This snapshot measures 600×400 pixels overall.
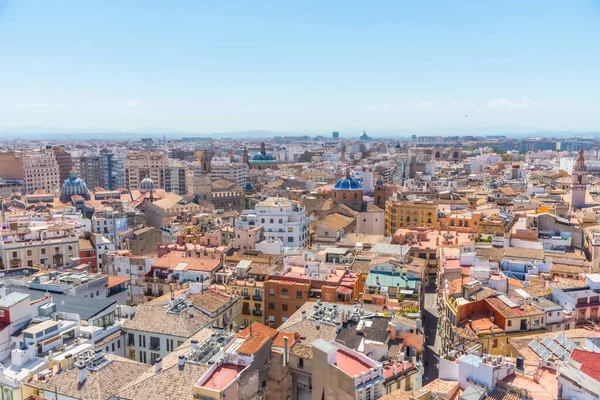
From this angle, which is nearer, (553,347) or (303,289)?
(553,347)

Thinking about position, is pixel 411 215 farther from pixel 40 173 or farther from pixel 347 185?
pixel 40 173

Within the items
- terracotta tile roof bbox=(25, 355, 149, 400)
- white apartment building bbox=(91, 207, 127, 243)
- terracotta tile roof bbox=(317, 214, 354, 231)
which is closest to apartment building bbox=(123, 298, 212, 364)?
terracotta tile roof bbox=(25, 355, 149, 400)

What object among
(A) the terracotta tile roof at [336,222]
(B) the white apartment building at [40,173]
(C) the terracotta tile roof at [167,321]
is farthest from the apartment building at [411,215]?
(B) the white apartment building at [40,173]

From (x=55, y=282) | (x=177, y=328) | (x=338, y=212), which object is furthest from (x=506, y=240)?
(x=55, y=282)

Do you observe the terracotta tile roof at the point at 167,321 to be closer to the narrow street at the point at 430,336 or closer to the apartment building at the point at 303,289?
the apartment building at the point at 303,289

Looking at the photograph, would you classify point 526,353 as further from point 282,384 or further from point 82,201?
point 82,201

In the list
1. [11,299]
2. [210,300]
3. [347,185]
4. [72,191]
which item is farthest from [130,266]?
[72,191]
